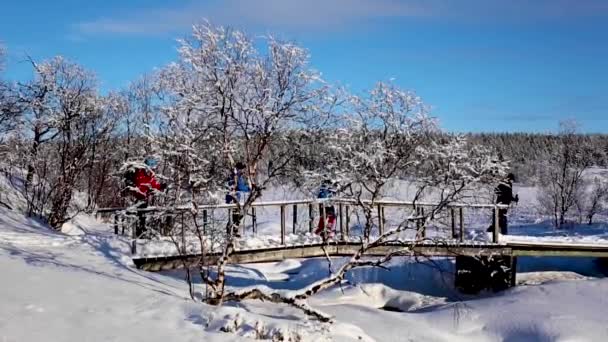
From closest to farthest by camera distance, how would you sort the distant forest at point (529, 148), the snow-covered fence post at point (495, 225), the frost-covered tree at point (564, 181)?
1. the snow-covered fence post at point (495, 225)
2. the frost-covered tree at point (564, 181)
3. the distant forest at point (529, 148)

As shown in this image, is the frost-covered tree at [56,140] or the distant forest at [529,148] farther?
the distant forest at [529,148]

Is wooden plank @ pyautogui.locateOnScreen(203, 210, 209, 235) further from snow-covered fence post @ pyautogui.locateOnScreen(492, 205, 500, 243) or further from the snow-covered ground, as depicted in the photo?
snow-covered fence post @ pyautogui.locateOnScreen(492, 205, 500, 243)

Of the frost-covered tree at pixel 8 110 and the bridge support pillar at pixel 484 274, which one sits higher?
the frost-covered tree at pixel 8 110

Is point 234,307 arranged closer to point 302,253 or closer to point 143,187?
point 143,187

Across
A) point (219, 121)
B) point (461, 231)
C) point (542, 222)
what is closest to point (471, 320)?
point (461, 231)

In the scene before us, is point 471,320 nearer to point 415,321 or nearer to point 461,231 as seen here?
point 415,321

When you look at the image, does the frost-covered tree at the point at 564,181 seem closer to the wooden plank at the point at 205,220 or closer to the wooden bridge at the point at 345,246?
the wooden bridge at the point at 345,246

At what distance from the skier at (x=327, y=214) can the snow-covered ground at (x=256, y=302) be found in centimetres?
162

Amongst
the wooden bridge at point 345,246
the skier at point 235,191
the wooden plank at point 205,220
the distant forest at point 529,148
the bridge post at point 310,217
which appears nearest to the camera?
the skier at point 235,191

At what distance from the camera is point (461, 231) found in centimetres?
1534

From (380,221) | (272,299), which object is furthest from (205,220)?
(380,221)

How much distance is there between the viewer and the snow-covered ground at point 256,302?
7.74 metres

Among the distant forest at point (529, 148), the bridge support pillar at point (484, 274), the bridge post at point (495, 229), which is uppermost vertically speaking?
the distant forest at point (529, 148)

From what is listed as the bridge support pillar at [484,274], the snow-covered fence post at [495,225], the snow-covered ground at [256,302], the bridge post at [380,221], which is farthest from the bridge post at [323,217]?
the bridge support pillar at [484,274]
